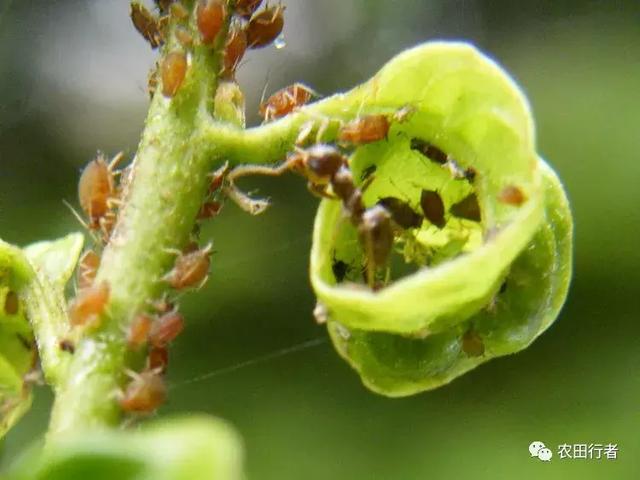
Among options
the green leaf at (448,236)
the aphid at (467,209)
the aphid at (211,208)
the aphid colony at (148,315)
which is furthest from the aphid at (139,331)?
the aphid at (467,209)

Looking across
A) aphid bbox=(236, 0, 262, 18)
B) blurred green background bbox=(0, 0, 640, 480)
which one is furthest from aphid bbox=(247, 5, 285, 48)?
blurred green background bbox=(0, 0, 640, 480)

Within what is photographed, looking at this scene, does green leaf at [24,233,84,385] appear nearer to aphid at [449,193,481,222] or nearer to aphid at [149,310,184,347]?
aphid at [149,310,184,347]

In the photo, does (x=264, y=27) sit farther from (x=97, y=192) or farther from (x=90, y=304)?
(x=90, y=304)

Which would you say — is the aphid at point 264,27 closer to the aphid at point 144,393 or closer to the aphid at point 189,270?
the aphid at point 189,270

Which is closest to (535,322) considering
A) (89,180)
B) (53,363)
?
(53,363)

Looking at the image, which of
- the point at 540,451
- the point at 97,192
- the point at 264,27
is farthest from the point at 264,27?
the point at 540,451

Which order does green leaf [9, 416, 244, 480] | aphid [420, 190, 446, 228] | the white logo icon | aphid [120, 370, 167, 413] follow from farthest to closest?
the white logo icon
aphid [420, 190, 446, 228]
aphid [120, 370, 167, 413]
green leaf [9, 416, 244, 480]
